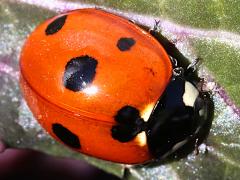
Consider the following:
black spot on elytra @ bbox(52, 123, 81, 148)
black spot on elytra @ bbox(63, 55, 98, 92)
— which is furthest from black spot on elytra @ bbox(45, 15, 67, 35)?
black spot on elytra @ bbox(52, 123, 81, 148)

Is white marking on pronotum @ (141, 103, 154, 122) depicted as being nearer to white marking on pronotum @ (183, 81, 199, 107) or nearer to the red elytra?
the red elytra

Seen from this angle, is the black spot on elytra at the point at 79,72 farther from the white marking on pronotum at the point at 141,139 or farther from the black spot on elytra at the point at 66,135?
the white marking on pronotum at the point at 141,139

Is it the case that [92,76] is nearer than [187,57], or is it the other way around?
[92,76]

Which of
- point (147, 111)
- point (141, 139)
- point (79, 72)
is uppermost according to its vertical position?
point (79, 72)

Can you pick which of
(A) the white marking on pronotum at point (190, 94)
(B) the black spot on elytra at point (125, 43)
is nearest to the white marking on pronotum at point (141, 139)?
(A) the white marking on pronotum at point (190, 94)

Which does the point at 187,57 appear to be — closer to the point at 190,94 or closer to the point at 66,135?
the point at 190,94

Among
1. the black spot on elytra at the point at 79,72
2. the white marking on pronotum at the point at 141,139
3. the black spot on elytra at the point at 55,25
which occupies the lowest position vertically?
the white marking on pronotum at the point at 141,139

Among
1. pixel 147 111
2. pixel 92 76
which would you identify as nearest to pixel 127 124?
pixel 147 111
